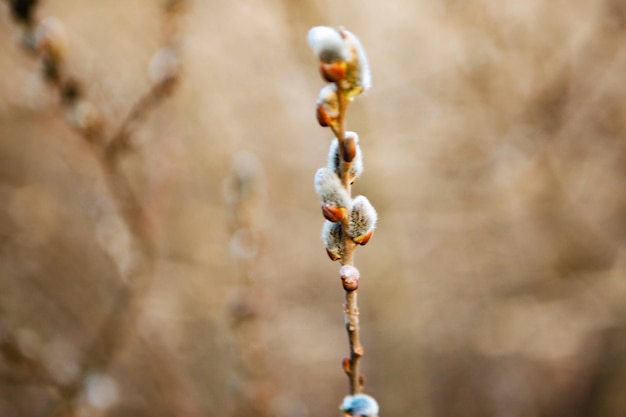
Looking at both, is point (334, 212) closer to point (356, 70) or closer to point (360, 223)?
point (360, 223)

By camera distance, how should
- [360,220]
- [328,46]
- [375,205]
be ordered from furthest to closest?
[375,205] → [360,220] → [328,46]

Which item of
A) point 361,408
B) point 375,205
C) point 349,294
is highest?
point 375,205

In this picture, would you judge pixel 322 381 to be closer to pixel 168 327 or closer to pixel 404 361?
pixel 404 361

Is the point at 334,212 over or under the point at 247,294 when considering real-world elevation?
under

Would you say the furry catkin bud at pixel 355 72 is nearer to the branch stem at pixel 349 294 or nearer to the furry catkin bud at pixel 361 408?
the branch stem at pixel 349 294

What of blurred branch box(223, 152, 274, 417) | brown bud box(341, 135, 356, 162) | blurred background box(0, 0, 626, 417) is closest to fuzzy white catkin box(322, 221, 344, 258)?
brown bud box(341, 135, 356, 162)

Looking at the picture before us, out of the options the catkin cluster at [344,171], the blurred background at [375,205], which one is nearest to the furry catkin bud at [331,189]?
the catkin cluster at [344,171]

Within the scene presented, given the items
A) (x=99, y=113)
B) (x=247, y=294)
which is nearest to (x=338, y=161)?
(x=247, y=294)
